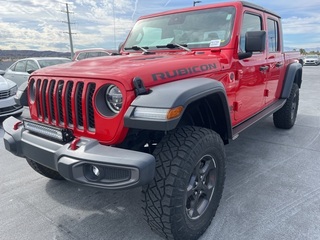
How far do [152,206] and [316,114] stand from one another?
5.80 m

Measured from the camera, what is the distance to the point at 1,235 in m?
2.24

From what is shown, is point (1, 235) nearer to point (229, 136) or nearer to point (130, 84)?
point (130, 84)

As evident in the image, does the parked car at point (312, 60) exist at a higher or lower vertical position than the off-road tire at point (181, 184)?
lower

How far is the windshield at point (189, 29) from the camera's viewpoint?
2894mm

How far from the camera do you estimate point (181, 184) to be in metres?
1.84

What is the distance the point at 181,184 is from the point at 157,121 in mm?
485

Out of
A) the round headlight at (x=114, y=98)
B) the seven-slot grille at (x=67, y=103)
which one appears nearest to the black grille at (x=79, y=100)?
the seven-slot grille at (x=67, y=103)

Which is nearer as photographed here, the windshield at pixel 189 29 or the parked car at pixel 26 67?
the windshield at pixel 189 29

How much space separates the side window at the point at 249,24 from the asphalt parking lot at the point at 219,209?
1.51 metres

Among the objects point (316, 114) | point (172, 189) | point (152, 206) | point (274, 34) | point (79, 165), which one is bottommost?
point (316, 114)

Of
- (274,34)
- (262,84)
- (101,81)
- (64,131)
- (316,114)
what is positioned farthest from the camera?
(316,114)

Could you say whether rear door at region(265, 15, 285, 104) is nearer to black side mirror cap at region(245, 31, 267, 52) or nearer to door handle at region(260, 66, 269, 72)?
door handle at region(260, 66, 269, 72)

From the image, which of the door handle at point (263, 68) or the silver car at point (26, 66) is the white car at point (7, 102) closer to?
the silver car at point (26, 66)

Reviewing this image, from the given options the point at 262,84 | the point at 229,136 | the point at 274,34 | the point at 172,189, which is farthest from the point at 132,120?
the point at 274,34
